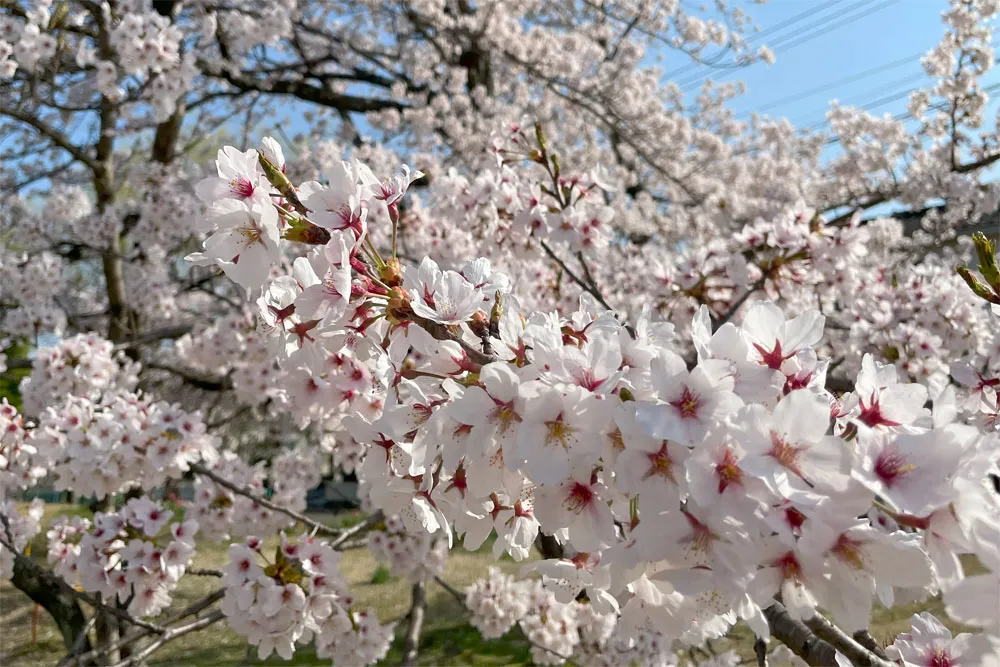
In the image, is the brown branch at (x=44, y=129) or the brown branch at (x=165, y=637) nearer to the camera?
the brown branch at (x=165, y=637)

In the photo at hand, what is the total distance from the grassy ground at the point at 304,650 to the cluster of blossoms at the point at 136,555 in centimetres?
240

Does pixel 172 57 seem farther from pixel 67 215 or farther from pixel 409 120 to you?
pixel 409 120

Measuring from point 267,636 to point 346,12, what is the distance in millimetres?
6650

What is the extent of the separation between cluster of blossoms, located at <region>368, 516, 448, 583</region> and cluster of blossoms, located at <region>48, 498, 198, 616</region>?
114 centimetres

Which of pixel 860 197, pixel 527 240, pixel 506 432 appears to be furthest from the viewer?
pixel 860 197

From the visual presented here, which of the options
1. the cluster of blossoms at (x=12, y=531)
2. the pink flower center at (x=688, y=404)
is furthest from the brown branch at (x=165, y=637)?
the pink flower center at (x=688, y=404)

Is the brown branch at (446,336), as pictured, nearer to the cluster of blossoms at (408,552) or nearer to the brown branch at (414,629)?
the cluster of blossoms at (408,552)

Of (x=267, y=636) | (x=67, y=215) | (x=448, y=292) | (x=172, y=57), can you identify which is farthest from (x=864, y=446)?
(x=67, y=215)

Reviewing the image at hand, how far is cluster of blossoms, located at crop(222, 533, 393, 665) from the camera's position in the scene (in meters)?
1.56

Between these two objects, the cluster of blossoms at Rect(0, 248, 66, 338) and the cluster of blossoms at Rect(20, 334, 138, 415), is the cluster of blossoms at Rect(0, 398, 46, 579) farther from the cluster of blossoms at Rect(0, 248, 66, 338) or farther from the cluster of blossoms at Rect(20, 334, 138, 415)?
the cluster of blossoms at Rect(0, 248, 66, 338)

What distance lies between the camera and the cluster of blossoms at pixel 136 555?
190 centimetres

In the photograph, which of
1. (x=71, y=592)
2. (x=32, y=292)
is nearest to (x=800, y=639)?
(x=71, y=592)

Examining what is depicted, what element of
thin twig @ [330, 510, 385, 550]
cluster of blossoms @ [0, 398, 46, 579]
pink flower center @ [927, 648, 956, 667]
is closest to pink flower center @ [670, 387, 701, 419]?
pink flower center @ [927, 648, 956, 667]

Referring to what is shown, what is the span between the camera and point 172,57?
3410 mm
